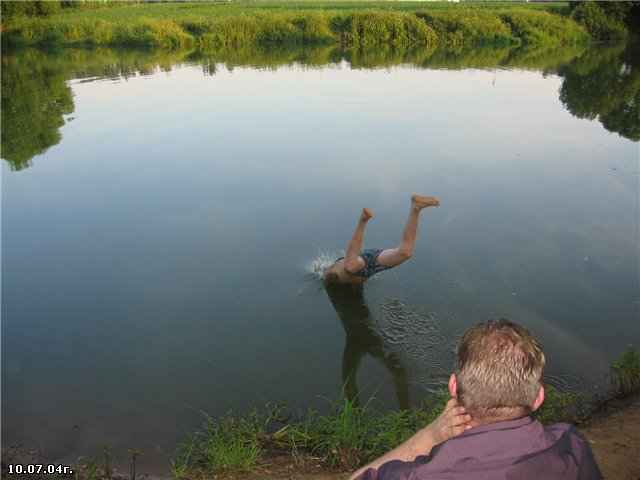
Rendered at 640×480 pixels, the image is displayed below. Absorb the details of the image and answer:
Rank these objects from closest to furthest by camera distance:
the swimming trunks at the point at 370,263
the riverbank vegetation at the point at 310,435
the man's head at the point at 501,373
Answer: the man's head at the point at 501,373 < the riverbank vegetation at the point at 310,435 < the swimming trunks at the point at 370,263

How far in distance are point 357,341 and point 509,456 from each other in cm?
297

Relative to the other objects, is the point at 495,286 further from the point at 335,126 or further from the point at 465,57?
the point at 465,57

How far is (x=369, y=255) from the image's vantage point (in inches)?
179

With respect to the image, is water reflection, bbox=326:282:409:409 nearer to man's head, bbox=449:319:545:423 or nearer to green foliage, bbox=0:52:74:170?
man's head, bbox=449:319:545:423

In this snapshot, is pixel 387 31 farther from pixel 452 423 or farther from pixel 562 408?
pixel 452 423

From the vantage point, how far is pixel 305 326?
4.43 m

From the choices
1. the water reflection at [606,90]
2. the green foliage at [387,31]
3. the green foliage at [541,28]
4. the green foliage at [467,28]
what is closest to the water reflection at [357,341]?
the water reflection at [606,90]

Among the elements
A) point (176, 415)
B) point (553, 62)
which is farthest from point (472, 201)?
point (553, 62)

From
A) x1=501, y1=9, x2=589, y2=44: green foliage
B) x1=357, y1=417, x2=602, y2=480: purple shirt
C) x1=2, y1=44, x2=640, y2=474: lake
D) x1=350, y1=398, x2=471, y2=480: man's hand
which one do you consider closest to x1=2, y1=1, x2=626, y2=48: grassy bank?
x1=501, y1=9, x2=589, y2=44: green foliage

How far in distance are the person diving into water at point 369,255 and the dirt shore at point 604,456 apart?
68.9 inches

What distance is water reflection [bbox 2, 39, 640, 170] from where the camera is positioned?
34.6ft

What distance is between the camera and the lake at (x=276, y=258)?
12.4ft

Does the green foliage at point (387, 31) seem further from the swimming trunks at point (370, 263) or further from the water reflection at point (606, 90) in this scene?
the swimming trunks at point (370, 263)
